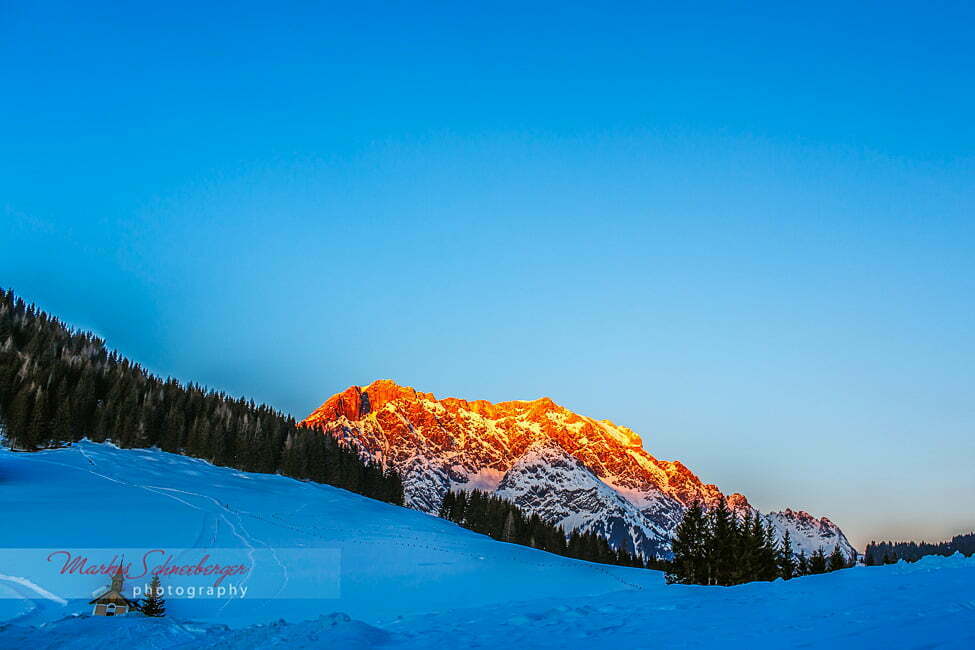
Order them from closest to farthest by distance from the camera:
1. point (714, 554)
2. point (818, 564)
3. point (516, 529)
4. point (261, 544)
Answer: point (261, 544)
point (714, 554)
point (818, 564)
point (516, 529)

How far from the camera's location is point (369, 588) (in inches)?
1495

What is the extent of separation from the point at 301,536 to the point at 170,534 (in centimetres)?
978

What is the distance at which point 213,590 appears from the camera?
31.4m

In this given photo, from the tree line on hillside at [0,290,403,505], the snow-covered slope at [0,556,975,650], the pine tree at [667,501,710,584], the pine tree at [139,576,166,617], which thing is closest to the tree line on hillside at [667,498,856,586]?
the pine tree at [667,501,710,584]

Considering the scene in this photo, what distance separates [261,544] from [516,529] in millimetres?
87614

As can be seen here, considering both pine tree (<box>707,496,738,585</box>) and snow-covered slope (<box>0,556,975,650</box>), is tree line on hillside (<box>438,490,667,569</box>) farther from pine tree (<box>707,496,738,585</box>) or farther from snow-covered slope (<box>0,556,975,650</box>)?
snow-covered slope (<box>0,556,975,650</box>)

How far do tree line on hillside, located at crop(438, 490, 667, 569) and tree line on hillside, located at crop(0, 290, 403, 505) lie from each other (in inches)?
568

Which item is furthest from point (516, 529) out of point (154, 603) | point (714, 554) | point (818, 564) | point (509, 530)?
point (154, 603)

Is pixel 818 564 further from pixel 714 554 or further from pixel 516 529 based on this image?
pixel 516 529

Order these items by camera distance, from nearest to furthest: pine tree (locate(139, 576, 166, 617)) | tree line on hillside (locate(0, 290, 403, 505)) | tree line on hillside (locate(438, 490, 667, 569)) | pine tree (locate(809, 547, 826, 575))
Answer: pine tree (locate(139, 576, 166, 617)) < pine tree (locate(809, 547, 826, 575)) < tree line on hillside (locate(0, 290, 403, 505)) < tree line on hillside (locate(438, 490, 667, 569))

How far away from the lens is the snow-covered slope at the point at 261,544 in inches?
1150

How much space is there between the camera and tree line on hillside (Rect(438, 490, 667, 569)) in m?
122

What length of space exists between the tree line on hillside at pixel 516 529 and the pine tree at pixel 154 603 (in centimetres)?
9640

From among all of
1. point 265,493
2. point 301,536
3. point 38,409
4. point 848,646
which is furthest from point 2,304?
point 848,646
